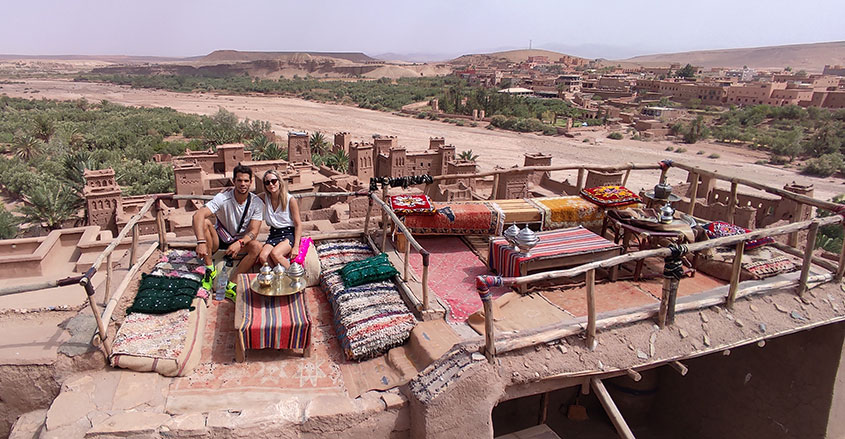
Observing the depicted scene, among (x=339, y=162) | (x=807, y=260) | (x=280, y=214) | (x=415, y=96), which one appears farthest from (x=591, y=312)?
(x=415, y=96)

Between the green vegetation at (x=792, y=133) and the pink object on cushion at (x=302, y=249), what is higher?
the pink object on cushion at (x=302, y=249)

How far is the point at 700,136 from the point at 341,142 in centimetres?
3068

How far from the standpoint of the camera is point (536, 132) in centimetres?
4881

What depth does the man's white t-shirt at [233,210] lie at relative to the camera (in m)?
5.47

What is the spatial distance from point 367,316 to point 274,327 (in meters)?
0.77

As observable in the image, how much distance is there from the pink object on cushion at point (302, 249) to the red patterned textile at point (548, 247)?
192cm

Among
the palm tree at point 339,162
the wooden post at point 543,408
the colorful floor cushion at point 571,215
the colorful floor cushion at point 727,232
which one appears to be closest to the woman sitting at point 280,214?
the wooden post at point 543,408

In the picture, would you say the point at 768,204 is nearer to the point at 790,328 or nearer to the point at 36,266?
the point at 790,328

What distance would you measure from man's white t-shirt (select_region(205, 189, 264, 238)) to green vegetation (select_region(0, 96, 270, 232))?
43.5 feet

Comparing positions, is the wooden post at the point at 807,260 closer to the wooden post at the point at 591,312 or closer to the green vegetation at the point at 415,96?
the wooden post at the point at 591,312

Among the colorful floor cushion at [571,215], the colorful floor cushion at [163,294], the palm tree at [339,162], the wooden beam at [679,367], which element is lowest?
the palm tree at [339,162]

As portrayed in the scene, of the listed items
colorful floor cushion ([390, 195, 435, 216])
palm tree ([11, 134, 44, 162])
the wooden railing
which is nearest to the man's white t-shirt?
colorful floor cushion ([390, 195, 435, 216])

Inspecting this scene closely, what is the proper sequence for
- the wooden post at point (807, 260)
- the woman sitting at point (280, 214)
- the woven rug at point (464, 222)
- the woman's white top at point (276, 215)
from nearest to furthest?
the wooden post at point (807, 260)
the woman sitting at point (280, 214)
the woman's white top at point (276, 215)
the woven rug at point (464, 222)

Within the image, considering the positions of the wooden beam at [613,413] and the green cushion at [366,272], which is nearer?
the wooden beam at [613,413]
